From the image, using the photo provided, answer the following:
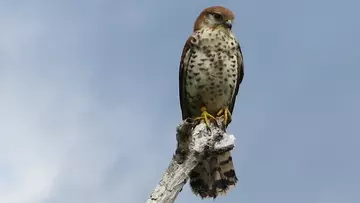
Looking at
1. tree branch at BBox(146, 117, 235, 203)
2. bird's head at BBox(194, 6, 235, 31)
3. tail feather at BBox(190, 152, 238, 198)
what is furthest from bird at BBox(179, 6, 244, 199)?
tree branch at BBox(146, 117, 235, 203)

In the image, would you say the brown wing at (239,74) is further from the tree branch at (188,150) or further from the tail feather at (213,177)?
the tree branch at (188,150)

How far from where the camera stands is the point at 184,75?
30.2 feet

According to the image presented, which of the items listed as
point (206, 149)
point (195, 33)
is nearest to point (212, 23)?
point (195, 33)

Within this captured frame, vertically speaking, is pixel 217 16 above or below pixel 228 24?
above

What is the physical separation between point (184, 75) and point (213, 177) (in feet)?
5.11

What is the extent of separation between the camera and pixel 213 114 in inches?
360

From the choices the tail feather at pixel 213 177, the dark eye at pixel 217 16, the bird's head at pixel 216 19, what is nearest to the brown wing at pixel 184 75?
the bird's head at pixel 216 19

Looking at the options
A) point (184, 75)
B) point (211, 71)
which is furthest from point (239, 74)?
point (184, 75)

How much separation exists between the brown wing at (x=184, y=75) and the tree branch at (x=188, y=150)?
2.15 metres

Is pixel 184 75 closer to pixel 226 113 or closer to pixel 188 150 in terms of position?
pixel 226 113

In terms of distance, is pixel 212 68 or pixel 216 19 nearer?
pixel 212 68

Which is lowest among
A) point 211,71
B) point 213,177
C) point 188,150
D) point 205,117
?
point 188,150

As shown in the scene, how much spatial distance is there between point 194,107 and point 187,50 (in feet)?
2.41

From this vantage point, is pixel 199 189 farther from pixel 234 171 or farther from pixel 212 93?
pixel 212 93
